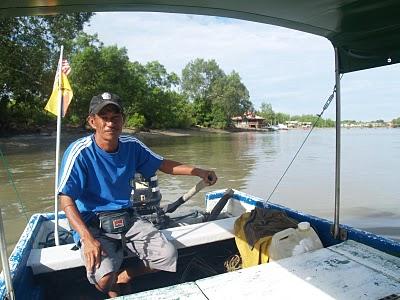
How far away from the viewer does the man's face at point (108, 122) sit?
2742 millimetres

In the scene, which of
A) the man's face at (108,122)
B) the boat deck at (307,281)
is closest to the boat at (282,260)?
A: the boat deck at (307,281)

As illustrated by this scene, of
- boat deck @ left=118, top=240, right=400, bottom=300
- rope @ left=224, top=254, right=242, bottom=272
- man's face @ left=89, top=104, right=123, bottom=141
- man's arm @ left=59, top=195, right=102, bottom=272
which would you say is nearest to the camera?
boat deck @ left=118, top=240, right=400, bottom=300

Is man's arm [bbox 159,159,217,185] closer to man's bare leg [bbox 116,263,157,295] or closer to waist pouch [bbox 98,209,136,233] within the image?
waist pouch [bbox 98,209,136,233]

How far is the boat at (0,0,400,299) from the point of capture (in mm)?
1829

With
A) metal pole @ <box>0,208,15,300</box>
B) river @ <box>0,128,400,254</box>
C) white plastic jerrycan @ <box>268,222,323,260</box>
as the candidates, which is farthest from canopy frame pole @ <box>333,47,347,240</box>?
river @ <box>0,128,400,254</box>

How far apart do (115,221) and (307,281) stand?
142 cm

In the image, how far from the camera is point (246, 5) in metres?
2.08

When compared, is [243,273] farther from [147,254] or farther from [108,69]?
[108,69]

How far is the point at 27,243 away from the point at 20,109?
97.7 feet

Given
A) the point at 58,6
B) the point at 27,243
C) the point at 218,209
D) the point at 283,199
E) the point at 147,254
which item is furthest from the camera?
the point at 283,199

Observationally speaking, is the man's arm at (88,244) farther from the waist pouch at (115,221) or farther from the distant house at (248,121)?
the distant house at (248,121)

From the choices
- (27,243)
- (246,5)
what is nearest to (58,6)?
(246,5)

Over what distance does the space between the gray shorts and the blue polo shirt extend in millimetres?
201

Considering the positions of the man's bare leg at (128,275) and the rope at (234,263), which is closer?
the man's bare leg at (128,275)
